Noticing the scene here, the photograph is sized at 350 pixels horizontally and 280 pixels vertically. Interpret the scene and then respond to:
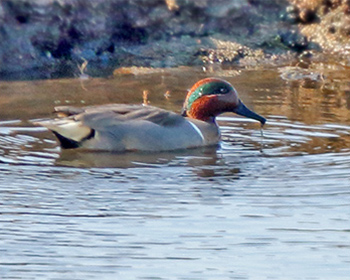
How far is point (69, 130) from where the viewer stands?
301 inches

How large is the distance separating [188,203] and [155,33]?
242 inches

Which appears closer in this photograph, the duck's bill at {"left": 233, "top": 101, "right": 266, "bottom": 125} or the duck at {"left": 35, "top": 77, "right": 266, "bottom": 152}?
the duck at {"left": 35, "top": 77, "right": 266, "bottom": 152}

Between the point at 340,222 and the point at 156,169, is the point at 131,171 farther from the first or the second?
the point at 340,222

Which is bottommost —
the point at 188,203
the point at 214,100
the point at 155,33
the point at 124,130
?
the point at 188,203

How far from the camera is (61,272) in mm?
4785

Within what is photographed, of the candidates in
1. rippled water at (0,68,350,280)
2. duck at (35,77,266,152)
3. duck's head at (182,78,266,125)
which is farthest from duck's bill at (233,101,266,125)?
duck at (35,77,266,152)

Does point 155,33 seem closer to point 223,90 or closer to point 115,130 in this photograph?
point 223,90

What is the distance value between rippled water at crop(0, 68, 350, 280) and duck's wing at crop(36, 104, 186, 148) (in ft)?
0.55

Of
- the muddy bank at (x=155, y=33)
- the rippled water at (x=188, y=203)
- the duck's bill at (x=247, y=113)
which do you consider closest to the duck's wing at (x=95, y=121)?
the rippled water at (x=188, y=203)

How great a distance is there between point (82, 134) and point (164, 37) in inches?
175

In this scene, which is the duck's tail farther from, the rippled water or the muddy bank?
the muddy bank

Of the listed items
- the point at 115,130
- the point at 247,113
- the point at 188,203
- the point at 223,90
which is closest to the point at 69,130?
the point at 115,130

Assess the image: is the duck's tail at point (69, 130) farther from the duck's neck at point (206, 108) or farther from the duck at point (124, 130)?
the duck's neck at point (206, 108)

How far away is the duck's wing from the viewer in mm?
7656
